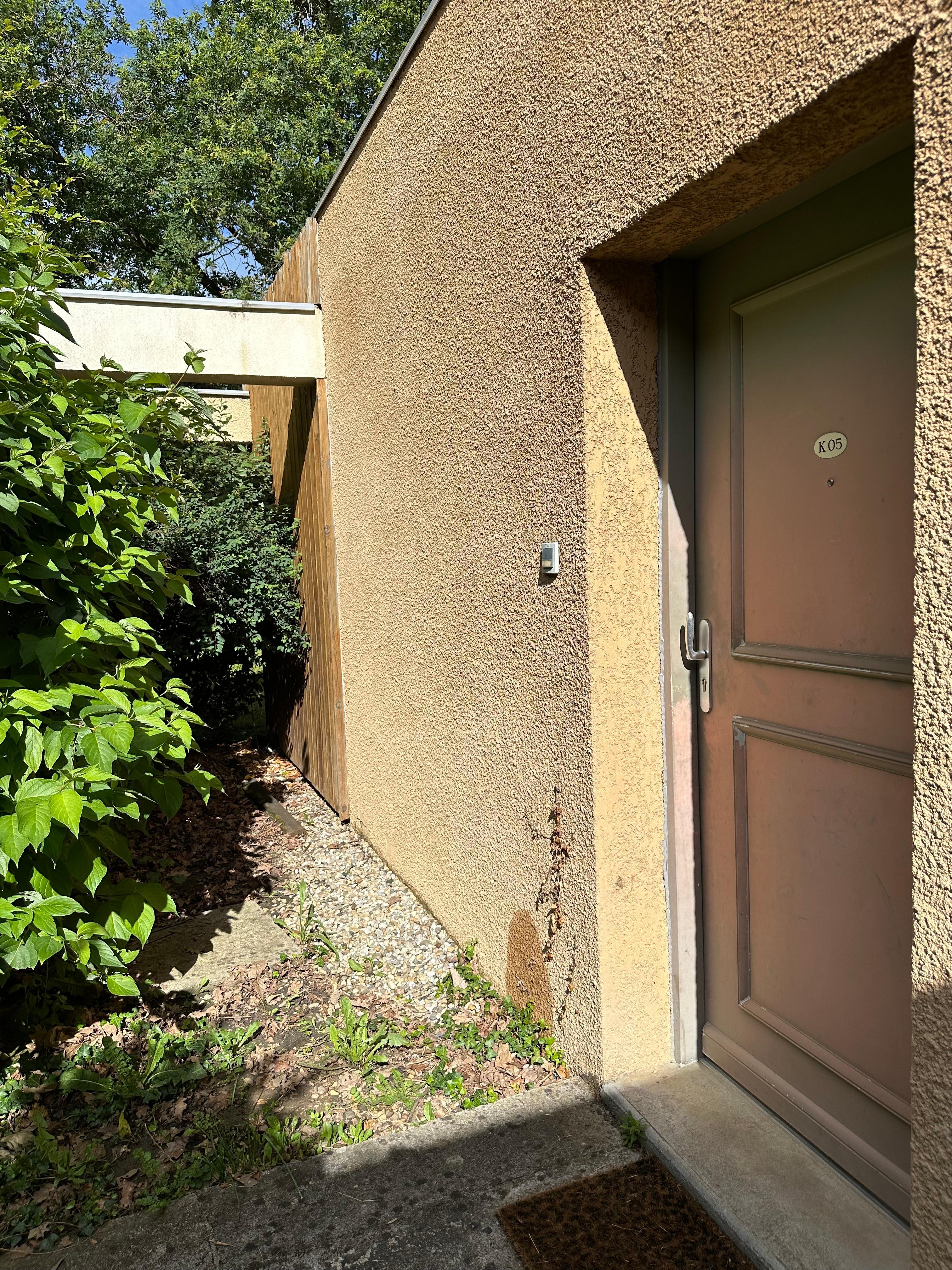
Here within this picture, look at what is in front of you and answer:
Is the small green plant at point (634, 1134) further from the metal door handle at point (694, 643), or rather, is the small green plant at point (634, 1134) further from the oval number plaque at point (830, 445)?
the oval number plaque at point (830, 445)

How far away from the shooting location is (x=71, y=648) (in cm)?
267

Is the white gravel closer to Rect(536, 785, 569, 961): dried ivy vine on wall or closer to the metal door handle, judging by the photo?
Rect(536, 785, 569, 961): dried ivy vine on wall

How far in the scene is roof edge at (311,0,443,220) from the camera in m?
3.39

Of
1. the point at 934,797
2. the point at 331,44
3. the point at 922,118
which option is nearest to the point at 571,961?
the point at 934,797

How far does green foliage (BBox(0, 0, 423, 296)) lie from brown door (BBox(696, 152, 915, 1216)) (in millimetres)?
17483

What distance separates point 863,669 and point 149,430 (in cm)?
266

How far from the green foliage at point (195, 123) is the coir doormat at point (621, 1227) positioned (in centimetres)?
1830

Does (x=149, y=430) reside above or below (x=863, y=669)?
above

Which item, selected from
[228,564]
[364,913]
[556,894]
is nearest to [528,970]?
[556,894]

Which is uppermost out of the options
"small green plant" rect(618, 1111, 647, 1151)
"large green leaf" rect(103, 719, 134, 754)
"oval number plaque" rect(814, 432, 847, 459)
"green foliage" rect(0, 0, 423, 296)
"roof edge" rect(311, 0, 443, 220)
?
"green foliage" rect(0, 0, 423, 296)

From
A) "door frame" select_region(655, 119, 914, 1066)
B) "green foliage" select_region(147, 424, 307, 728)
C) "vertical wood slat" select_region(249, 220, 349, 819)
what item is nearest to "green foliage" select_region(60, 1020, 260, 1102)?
"door frame" select_region(655, 119, 914, 1066)

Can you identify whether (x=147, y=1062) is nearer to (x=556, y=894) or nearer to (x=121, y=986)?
(x=121, y=986)

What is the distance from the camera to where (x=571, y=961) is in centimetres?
265

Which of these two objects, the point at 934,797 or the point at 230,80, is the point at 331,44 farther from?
the point at 934,797
